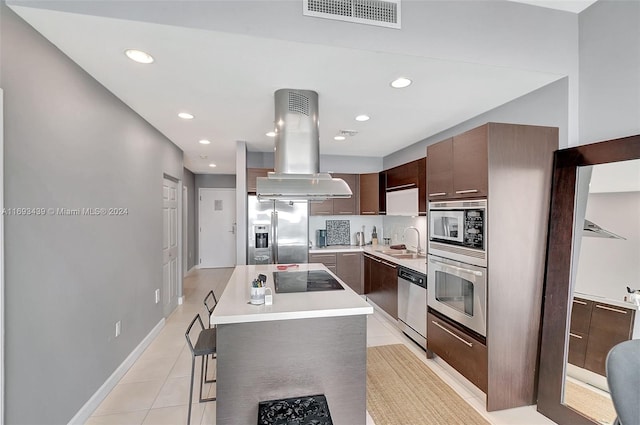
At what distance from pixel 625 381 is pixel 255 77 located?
2.40 metres

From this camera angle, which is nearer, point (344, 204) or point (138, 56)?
point (138, 56)

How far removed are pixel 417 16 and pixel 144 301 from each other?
3.61 metres

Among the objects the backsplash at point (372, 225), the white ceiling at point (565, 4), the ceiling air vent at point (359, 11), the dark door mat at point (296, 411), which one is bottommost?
the dark door mat at point (296, 411)

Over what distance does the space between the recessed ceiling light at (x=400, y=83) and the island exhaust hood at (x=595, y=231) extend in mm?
1541

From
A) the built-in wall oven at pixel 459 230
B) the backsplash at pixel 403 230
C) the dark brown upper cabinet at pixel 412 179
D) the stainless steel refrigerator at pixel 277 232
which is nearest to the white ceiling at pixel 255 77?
the dark brown upper cabinet at pixel 412 179

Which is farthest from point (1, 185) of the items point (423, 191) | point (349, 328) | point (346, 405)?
point (423, 191)

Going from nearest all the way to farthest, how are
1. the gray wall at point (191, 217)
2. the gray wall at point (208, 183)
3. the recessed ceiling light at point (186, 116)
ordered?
the recessed ceiling light at point (186, 116) → the gray wall at point (191, 217) → the gray wall at point (208, 183)

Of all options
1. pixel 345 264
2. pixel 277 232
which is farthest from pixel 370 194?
pixel 277 232

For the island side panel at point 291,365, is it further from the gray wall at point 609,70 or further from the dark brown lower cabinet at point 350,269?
the dark brown lower cabinet at point 350,269

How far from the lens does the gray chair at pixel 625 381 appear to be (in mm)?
887

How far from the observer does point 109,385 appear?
242cm

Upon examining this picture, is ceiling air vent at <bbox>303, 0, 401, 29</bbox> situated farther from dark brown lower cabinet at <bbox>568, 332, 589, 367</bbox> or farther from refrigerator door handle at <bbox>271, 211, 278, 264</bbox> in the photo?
refrigerator door handle at <bbox>271, 211, 278, 264</bbox>

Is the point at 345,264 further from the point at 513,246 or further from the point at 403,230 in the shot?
the point at 513,246

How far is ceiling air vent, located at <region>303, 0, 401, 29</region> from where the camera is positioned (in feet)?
5.64
